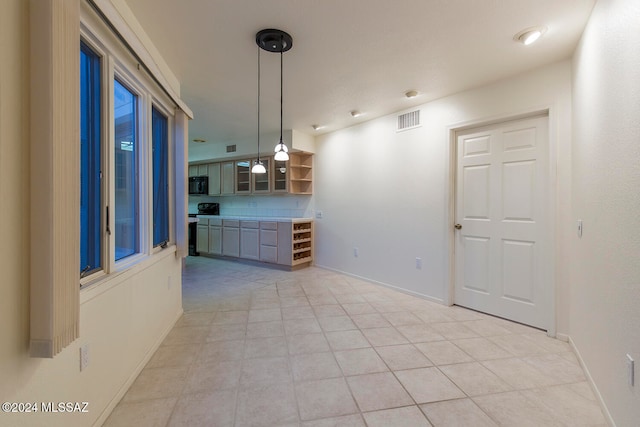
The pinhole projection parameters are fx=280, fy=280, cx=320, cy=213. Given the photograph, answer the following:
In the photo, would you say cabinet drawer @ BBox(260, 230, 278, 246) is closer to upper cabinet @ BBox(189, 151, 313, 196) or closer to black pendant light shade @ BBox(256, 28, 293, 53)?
upper cabinet @ BBox(189, 151, 313, 196)

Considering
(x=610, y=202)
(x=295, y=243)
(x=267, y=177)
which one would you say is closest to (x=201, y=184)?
(x=267, y=177)

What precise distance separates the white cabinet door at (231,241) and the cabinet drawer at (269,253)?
70 centimetres

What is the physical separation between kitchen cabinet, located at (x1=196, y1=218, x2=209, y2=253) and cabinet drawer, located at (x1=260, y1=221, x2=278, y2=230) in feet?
5.97

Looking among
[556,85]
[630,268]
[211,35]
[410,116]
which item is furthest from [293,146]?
[630,268]

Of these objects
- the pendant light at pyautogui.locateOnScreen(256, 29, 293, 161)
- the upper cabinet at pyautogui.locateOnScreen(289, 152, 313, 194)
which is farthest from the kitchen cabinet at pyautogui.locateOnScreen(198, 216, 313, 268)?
the pendant light at pyautogui.locateOnScreen(256, 29, 293, 161)

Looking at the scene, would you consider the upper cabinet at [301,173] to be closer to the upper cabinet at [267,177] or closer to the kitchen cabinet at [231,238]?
the upper cabinet at [267,177]

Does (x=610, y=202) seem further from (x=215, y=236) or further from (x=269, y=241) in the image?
(x=215, y=236)

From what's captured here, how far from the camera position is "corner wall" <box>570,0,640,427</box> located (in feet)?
4.40

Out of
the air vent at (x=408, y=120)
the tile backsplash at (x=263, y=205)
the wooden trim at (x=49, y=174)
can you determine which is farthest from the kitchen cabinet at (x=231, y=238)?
the wooden trim at (x=49, y=174)

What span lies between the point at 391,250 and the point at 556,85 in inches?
98.5

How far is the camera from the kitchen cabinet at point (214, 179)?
21.2 ft

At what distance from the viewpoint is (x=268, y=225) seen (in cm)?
527

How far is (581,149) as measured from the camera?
7.11 feet

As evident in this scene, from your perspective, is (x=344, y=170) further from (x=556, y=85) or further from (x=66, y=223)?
(x=66, y=223)
